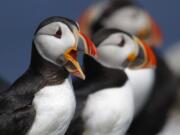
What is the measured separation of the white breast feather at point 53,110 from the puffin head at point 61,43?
14 cm

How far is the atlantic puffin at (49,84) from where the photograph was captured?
612 centimetres

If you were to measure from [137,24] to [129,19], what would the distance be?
90 millimetres

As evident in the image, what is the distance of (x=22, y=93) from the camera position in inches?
244

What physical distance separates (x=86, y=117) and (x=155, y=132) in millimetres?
2434

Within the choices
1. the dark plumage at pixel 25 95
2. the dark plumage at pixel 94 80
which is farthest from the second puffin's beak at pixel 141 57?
the dark plumage at pixel 25 95

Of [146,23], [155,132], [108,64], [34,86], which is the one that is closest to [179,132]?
[155,132]

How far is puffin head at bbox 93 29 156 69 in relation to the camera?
714 cm

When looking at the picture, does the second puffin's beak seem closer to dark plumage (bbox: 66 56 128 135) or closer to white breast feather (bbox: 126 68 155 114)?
dark plumage (bbox: 66 56 128 135)

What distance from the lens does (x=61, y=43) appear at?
20.5ft

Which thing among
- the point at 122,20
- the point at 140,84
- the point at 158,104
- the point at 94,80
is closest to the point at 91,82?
the point at 94,80

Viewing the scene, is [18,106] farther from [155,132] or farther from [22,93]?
[155,132]

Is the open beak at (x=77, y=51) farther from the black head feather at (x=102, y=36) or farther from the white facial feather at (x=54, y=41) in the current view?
the black head feather at (x=102, y=36)

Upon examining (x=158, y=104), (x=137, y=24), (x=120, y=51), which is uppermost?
(x=120, y=51)

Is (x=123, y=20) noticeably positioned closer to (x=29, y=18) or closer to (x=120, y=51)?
(x=120, y=51)
